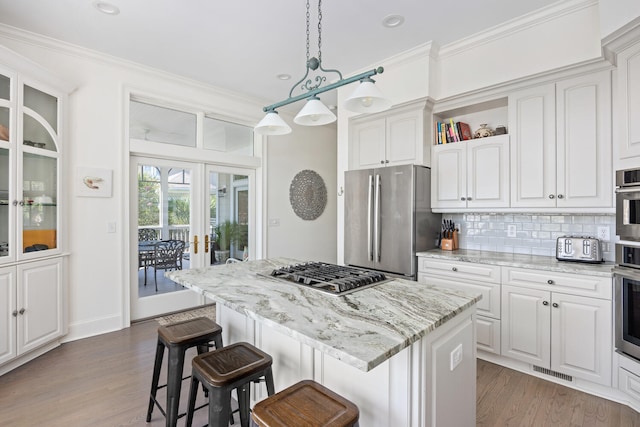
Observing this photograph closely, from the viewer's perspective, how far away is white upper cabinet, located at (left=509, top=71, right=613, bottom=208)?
242cm

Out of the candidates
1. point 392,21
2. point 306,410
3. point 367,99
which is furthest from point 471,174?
point 306,410

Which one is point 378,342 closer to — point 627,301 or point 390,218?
point 627,301

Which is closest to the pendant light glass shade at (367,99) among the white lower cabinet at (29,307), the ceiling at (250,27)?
the ceiling at (250,27)

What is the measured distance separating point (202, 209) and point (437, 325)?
142 inches

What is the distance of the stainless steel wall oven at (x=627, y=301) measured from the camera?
2.02 metres

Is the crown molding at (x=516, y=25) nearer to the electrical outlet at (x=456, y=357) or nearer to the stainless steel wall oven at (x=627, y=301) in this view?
the stainless steel wall oven at (x=627, y=301)

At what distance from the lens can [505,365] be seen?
267cm

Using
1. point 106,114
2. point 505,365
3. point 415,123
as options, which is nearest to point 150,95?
point 106,114

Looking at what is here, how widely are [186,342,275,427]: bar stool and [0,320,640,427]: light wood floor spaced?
0.73 m

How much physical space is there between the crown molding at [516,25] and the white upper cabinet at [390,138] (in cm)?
60

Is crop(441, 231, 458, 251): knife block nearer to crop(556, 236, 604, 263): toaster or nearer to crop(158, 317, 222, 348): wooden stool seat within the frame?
crop(556, 236, 604, 263): toaster

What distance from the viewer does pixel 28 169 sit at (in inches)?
107

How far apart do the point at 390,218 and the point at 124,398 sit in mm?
2674

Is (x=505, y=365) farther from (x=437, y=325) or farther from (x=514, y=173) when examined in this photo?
(x=437, y=325)
